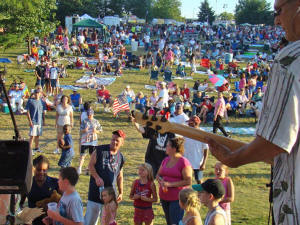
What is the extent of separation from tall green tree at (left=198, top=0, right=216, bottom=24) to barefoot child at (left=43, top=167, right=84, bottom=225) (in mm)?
74893

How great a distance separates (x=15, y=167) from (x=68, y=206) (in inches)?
57.1

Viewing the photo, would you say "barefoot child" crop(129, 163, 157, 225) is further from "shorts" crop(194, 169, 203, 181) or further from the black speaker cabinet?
the black speaker cabinet

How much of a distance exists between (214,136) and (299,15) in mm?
887

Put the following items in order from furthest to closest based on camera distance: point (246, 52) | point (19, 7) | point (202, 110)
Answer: point (246, 52) → point (19, 7) → point (202, 110)

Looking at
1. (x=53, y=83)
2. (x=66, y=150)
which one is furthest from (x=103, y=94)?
(x=66, y=150)

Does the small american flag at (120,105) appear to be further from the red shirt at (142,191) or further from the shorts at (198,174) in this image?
the red shirt at (142,191)

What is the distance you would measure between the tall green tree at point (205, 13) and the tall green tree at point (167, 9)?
7048 millimetres

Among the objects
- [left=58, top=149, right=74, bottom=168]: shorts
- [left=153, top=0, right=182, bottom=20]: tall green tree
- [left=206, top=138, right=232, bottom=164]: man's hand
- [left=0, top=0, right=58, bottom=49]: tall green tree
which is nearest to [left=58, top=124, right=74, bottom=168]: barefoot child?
[left=58, top=149, right=74, bottom=168]: shorts

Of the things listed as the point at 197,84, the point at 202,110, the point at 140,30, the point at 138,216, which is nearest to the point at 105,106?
the point at 202,110

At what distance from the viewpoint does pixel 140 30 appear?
4981cm

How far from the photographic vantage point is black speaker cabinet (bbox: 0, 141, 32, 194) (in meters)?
2.83

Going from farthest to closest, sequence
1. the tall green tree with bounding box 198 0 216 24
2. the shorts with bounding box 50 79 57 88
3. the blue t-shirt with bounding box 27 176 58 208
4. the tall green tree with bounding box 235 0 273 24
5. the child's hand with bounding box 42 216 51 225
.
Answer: the tall green tree with bounding box 198 0 216 24
the tall green tree with bounding box 235 0 273 24
the shorts with bounding box 50 79 57 88
the blue t-shirt with bounding box 27 176 58 208
the child's hand with bounding box 42 216 51 225

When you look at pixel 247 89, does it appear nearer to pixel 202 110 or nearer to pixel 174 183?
pixel 202 110

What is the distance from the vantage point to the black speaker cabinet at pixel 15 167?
2.83m
